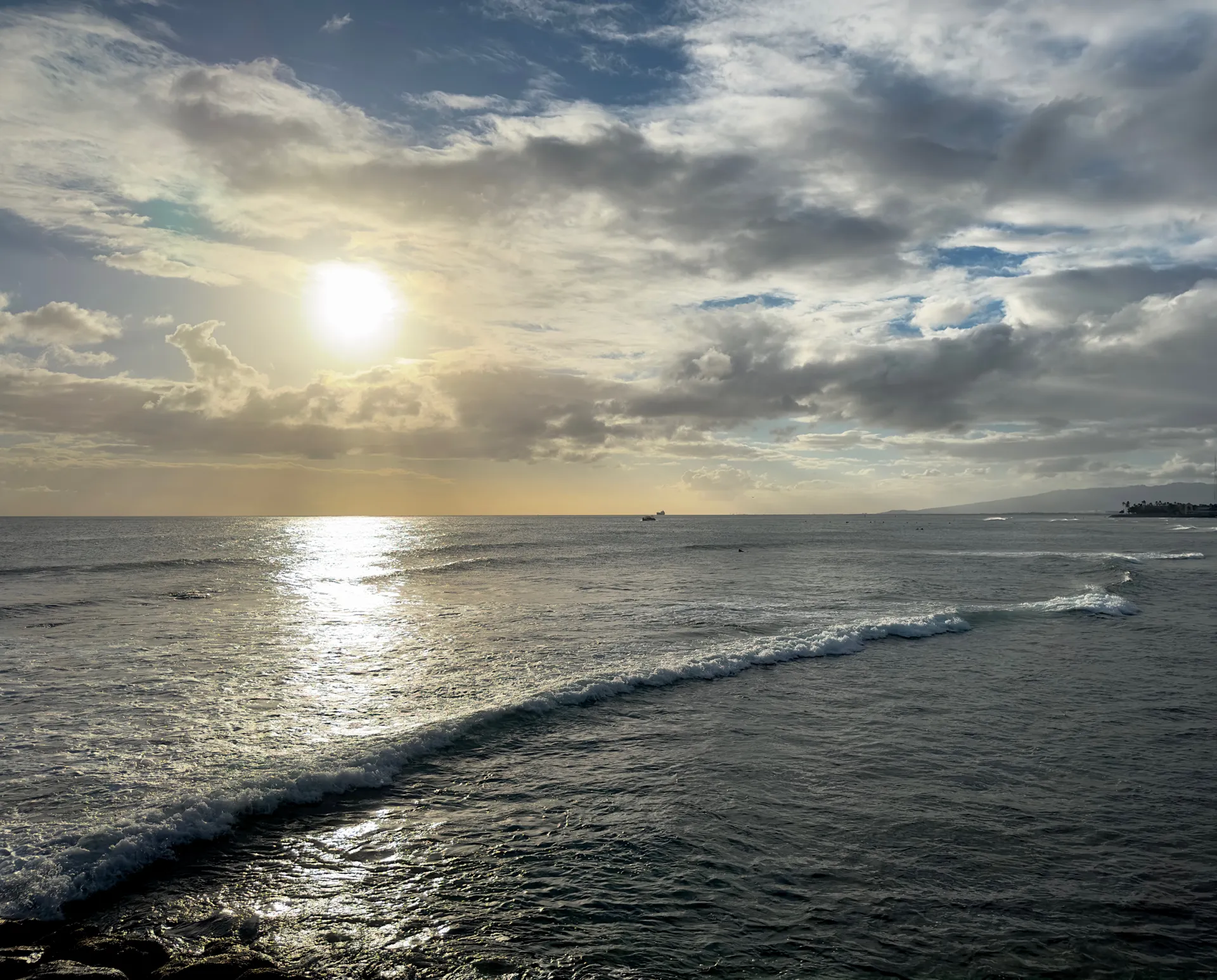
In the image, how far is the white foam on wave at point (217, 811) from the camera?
1090 cm

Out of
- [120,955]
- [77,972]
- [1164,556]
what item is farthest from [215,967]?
[1164,556]

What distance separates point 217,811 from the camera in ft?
44.0

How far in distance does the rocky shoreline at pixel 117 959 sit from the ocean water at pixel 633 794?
53 centimetres

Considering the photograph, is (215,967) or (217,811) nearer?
(215,967)

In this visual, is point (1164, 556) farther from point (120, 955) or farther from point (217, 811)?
point (120, 955)

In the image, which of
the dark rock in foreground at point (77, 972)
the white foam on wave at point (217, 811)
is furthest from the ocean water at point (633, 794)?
the dark rock in foreground at point (77, 972)

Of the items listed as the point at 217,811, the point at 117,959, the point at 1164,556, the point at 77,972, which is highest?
the point at 1164,556

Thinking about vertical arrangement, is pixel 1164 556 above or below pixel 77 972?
above

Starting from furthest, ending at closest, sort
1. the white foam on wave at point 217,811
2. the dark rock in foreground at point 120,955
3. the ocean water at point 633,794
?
the white foam on wave at point 217,811 → the ocean water at point 633,794 → the dark rock in foreground at point 120,955

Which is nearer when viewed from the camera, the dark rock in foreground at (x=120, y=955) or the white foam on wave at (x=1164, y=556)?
the dark rock in foreground at (x=120, y=955)

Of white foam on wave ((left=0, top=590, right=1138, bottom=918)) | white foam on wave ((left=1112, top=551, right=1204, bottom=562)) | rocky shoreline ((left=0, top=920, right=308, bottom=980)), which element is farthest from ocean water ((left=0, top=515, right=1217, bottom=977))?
white foam on wave ((left=1112, top=551, right=1204, bottom=562))

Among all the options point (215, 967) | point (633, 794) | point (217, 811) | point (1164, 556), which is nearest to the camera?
point (215, 967)

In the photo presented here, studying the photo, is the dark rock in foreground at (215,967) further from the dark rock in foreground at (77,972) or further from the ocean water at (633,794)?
the ocean water at (633,794)

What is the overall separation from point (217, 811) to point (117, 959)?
4.95 meters
